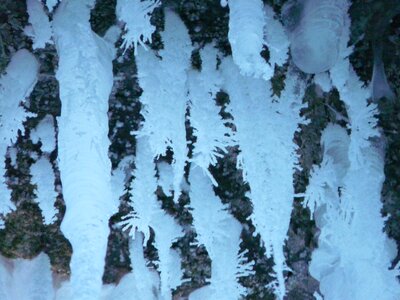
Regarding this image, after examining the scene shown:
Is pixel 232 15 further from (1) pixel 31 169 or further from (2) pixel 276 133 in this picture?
(1) pixel 31 169

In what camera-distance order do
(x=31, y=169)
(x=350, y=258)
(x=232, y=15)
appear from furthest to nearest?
1. (x=31, y=169)
2. (x=350, y=258)
3. (x=232, y=15)

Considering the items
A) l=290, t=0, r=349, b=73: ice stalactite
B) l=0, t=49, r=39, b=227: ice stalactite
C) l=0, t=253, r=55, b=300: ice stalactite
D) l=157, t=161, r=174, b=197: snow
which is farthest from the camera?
l=0, t=253, r=55, b=300: ice stalactite

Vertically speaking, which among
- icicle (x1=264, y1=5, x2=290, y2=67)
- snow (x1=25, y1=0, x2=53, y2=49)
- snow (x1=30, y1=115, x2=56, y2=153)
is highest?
snow (x1=25, y1=0, x2=53, y2=49)

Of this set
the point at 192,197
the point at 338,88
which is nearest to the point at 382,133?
the point at 338,88

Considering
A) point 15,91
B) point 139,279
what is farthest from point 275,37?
point 139,279

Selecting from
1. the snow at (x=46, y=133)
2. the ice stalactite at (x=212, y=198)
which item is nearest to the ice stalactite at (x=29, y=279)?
→ the snow at (x=46, y=133)

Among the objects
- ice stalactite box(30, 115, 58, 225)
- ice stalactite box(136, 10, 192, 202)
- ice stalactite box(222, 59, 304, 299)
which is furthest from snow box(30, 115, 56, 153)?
ice stalactite box(222, 59, 304, 299)

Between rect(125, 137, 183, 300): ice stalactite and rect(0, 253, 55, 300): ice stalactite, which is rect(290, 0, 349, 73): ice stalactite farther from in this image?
rect(0, 253, 55, 300): ice stalactite
